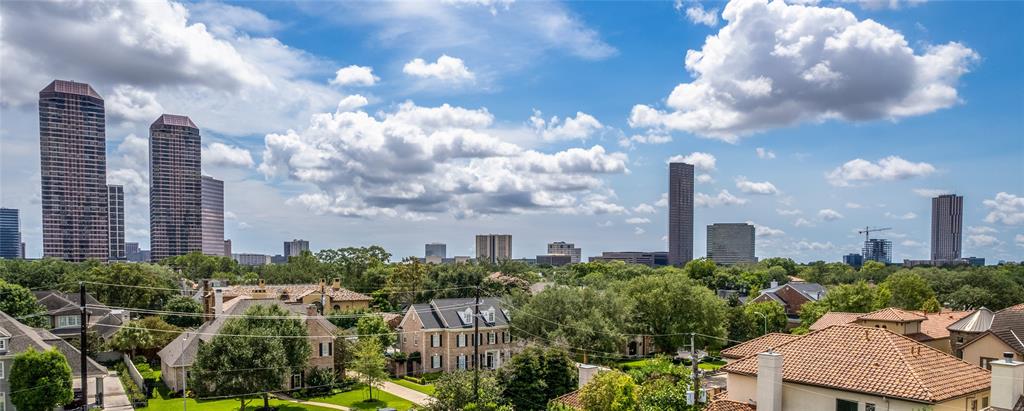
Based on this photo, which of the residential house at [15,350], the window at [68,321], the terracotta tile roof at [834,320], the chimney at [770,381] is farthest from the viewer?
the window at [68,321]

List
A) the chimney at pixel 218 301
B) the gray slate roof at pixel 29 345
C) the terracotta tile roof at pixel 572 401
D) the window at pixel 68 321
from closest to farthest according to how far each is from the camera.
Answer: the terracotta tile roof at pixel 572 401
the gray slate roof at pixel 29 345
the chimney at pixel 218 301
the window at pixel 68 321

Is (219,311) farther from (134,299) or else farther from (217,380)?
(134,299)

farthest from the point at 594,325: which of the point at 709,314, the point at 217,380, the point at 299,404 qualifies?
the point at 217,380

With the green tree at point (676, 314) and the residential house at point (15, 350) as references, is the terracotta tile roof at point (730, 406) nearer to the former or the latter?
the green tree at point (676, 314)

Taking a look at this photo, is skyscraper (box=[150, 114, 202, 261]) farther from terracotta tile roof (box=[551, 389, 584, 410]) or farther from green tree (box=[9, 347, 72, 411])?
terracotta tile roof (box=[551, 389, 584, 410])

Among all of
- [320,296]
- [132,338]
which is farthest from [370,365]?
[320,296]

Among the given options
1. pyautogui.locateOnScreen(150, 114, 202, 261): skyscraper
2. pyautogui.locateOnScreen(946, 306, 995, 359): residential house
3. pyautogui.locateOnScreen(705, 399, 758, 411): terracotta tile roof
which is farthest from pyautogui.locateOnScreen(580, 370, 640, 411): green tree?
pyautogui.locateOnScreen(150, 114, 202, 261): skyscraper

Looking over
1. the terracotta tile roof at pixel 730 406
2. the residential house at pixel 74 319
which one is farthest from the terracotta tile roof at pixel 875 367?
the residential house at pixel 74 319
